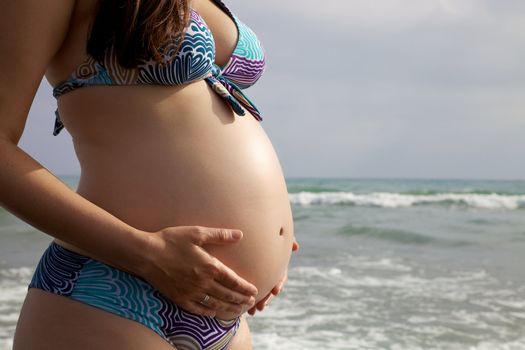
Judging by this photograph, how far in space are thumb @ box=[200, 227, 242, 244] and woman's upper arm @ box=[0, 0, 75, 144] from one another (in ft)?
1.30

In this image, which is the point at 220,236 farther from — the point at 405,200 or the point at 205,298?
the point at 405,200

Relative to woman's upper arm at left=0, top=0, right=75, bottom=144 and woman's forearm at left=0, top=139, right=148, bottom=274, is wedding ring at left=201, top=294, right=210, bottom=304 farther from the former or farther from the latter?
woman's upper arm at left=0, top=0, right=75, bottom=144

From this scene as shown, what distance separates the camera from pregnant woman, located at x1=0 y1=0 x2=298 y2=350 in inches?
43.2

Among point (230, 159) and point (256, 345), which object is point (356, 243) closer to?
point (256, 345)

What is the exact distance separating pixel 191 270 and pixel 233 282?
110 millimetres

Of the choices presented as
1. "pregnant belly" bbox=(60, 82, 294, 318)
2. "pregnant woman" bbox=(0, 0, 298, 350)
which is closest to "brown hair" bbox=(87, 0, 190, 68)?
"pregnant woman" bbox=(0, 0, 298, 350)

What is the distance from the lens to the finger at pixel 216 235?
3.81ft

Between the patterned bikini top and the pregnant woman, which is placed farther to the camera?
the patterned bikini top

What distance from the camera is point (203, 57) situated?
4.10ft

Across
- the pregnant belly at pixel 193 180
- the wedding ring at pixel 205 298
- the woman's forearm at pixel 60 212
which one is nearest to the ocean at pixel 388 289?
the pregnant belly at pixel 193 180

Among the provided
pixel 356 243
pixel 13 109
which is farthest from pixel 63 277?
pixel 356 243

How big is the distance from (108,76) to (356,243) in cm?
732

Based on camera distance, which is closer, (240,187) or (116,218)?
(116,218)

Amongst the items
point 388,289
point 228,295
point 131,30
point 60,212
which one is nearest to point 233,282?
point 228,295
